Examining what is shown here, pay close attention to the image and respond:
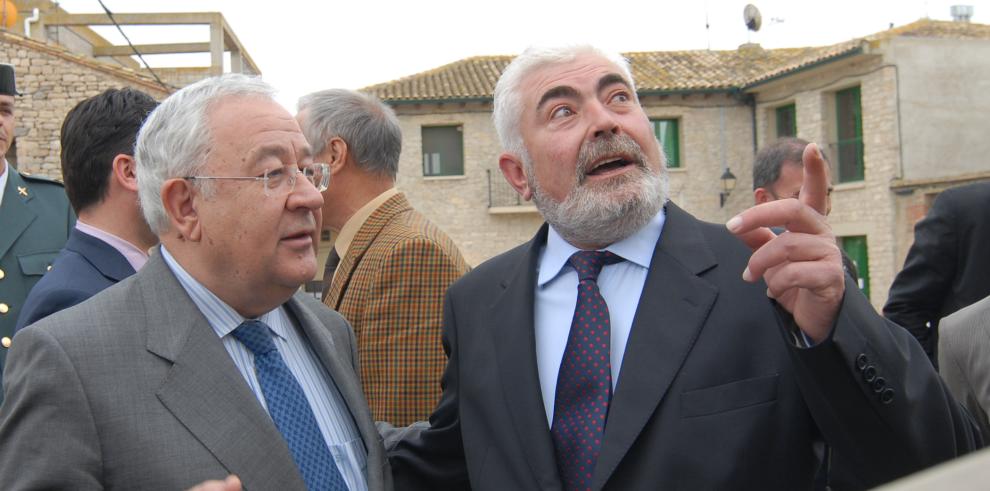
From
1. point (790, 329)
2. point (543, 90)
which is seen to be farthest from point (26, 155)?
point (790, 329)

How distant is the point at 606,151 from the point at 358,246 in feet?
3.87

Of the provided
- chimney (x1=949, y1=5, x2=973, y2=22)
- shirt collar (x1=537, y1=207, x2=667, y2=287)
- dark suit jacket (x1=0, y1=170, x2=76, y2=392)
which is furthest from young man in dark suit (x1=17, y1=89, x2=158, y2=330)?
chimney (x1=949, y1=5, x2=973, y2=22)

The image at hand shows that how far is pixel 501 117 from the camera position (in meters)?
2.81

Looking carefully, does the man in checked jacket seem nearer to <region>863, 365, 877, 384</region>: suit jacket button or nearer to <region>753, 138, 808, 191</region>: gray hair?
<region>863, 365, 877, 384</region>: suit jacket button

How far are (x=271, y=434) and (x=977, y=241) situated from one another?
3122mm

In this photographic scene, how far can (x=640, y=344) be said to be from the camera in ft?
7.02

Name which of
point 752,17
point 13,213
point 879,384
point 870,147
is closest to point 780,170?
point 879,384

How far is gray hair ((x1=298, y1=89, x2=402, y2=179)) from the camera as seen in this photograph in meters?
3.58

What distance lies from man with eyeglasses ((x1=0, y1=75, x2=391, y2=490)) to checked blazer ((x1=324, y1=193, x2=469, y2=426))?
1.92 ft

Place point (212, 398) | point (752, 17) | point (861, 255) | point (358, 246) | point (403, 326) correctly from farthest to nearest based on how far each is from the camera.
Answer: point (752, 17)
point (861, 255)
point (358, 246)
point (403, 326)
point (212, 398)

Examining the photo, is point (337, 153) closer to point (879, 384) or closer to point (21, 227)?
point (21, 227)

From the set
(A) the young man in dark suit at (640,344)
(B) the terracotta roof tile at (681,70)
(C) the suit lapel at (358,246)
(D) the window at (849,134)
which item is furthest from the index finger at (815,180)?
(B) the terracotta roof tile at (681,70)

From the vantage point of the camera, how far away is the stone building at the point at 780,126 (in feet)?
69.3

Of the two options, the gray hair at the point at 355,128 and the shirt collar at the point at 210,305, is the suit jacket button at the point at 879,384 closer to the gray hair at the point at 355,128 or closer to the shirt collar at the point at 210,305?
the shirt collar at the point at 210,305
